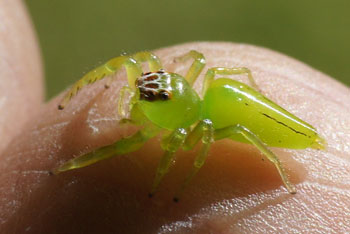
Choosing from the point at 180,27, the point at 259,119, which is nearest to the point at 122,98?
the point at 259,119

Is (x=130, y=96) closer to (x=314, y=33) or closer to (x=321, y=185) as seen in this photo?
(x=321, y=185)

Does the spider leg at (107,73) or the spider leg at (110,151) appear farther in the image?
the spider leg at (107,73)

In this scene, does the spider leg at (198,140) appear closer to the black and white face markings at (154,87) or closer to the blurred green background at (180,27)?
the black and white face markings at (154,87)

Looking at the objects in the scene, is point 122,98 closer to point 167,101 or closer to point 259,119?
point 167,101

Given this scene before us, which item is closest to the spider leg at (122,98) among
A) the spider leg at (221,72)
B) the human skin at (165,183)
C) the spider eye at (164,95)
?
the human skin at (165,183)

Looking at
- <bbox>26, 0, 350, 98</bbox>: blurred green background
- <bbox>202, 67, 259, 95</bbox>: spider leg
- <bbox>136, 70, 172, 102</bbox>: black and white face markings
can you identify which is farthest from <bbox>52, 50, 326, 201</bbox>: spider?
<bbox>26, 0, 350, 98</bbox>: blurred green background

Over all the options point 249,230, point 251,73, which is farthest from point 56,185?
point 251,73
